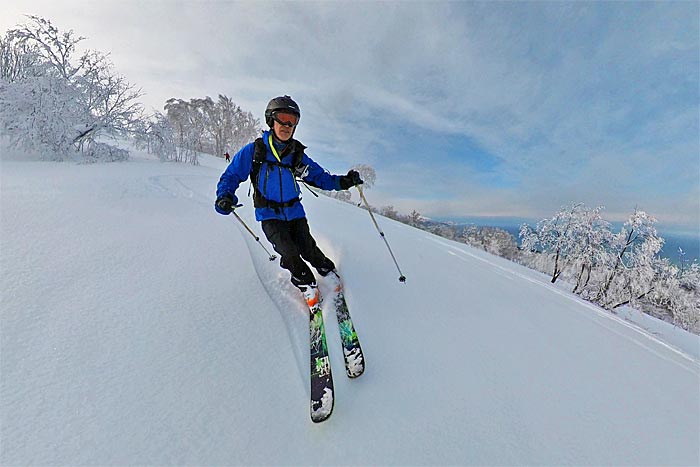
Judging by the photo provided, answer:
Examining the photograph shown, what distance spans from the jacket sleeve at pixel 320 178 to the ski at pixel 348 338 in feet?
4.90

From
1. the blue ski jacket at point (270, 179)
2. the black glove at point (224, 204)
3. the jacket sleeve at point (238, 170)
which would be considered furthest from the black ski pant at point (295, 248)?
the jacket sleeve at point (238, 170)

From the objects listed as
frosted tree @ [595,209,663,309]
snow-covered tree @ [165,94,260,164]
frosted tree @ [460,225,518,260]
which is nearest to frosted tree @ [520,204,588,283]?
frosted tree @ [595,209,663,309]

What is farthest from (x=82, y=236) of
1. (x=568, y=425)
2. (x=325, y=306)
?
(x=568, y=425)

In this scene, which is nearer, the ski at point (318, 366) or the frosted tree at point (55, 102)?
the ski at point (318, 366)

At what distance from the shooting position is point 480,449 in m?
2.02

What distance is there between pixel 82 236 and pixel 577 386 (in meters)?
5.98

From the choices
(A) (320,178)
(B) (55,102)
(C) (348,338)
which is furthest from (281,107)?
(B) (55,102)

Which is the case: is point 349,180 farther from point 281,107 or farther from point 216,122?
point 216,122

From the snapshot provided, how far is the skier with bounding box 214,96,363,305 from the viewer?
345cm

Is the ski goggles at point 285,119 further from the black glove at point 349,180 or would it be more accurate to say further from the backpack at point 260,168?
the black glove at point 349,180

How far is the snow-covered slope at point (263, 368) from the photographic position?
1844 mm

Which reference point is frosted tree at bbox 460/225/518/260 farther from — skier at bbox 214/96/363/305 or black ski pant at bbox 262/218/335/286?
skier at bbox 214/96/363/305

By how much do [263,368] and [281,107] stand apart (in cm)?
300

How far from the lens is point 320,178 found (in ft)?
13.7
